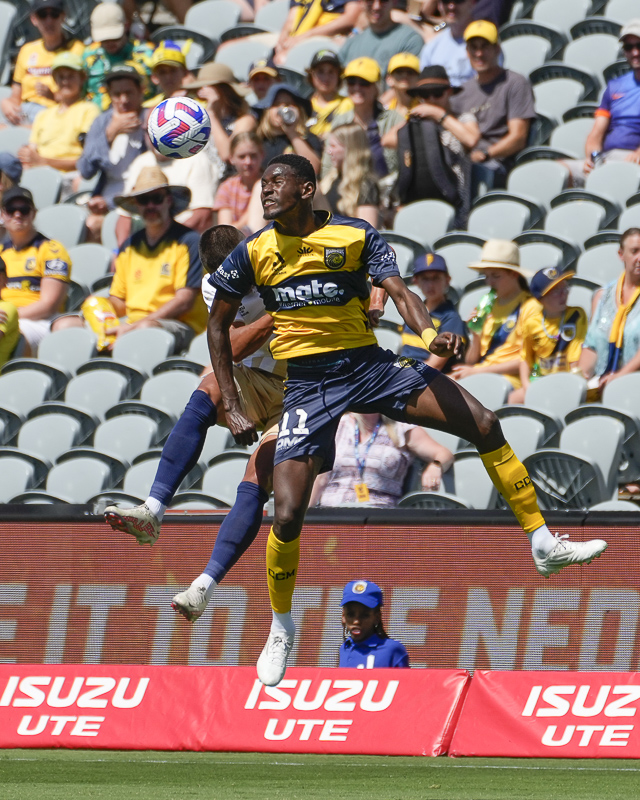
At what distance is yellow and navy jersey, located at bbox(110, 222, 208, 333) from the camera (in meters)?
10.7

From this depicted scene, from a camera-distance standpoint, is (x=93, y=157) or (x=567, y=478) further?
(x=93, y=157)

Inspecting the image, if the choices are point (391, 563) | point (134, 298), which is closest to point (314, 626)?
point (391, 563)

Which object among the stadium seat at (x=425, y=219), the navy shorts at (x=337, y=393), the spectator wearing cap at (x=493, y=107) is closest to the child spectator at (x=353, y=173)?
the stadium seat at (x=425, y=219)

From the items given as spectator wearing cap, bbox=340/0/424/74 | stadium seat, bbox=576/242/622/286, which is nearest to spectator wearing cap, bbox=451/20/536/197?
spectator wearing cap, bbox=340/0/424/74

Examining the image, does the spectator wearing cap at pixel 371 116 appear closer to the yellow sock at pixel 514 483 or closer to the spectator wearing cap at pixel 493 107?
the spectator wearing cap at pixel 493 107

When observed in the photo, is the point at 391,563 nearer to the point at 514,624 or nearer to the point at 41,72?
the point at 514,624

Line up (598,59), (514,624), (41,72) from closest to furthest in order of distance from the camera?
(514,624), (598,59), (41,72)

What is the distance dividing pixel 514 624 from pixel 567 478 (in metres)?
1.27

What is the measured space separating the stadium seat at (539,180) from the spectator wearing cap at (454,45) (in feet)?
3.99

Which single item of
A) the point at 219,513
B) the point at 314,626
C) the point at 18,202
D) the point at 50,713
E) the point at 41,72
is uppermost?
the point at 41,72

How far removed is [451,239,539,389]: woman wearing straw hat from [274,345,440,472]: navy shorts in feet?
11.2

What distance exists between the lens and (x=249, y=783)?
6215mm

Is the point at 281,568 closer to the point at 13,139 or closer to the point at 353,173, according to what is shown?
the point at 353,173

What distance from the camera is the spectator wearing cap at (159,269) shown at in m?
10.7
